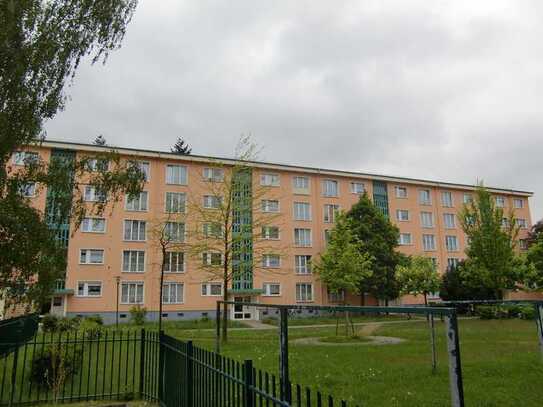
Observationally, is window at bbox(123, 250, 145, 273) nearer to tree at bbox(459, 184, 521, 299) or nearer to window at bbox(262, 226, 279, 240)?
window at bbox(262, 226, 279, 240)

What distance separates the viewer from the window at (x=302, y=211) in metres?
45.6

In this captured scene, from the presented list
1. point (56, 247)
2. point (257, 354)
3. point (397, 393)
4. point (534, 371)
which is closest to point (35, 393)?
point (56, 247)

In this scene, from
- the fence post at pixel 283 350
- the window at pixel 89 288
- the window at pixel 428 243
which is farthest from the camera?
the window at pixel 428 243

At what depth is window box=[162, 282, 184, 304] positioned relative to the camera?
38.8 m

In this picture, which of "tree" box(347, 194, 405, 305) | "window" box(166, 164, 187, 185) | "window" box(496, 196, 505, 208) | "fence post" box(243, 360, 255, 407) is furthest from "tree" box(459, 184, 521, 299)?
"fence post" box(243, 360, 255, 407)

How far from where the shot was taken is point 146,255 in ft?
128

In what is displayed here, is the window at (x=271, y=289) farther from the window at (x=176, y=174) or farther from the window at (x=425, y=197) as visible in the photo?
the window at (x=425, y=197)

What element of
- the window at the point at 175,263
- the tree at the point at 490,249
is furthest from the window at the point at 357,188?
the window at the point at 175,263

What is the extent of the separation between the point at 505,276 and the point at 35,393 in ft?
118

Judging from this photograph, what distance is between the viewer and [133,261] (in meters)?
38.4

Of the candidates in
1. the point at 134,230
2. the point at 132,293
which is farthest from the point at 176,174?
the point at 132,293

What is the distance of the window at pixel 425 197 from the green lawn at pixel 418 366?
40.1 meters

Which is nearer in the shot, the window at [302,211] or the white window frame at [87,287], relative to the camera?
the white window frame at [87,287]

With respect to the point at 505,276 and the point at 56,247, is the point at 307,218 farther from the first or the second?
the point at 56,247
